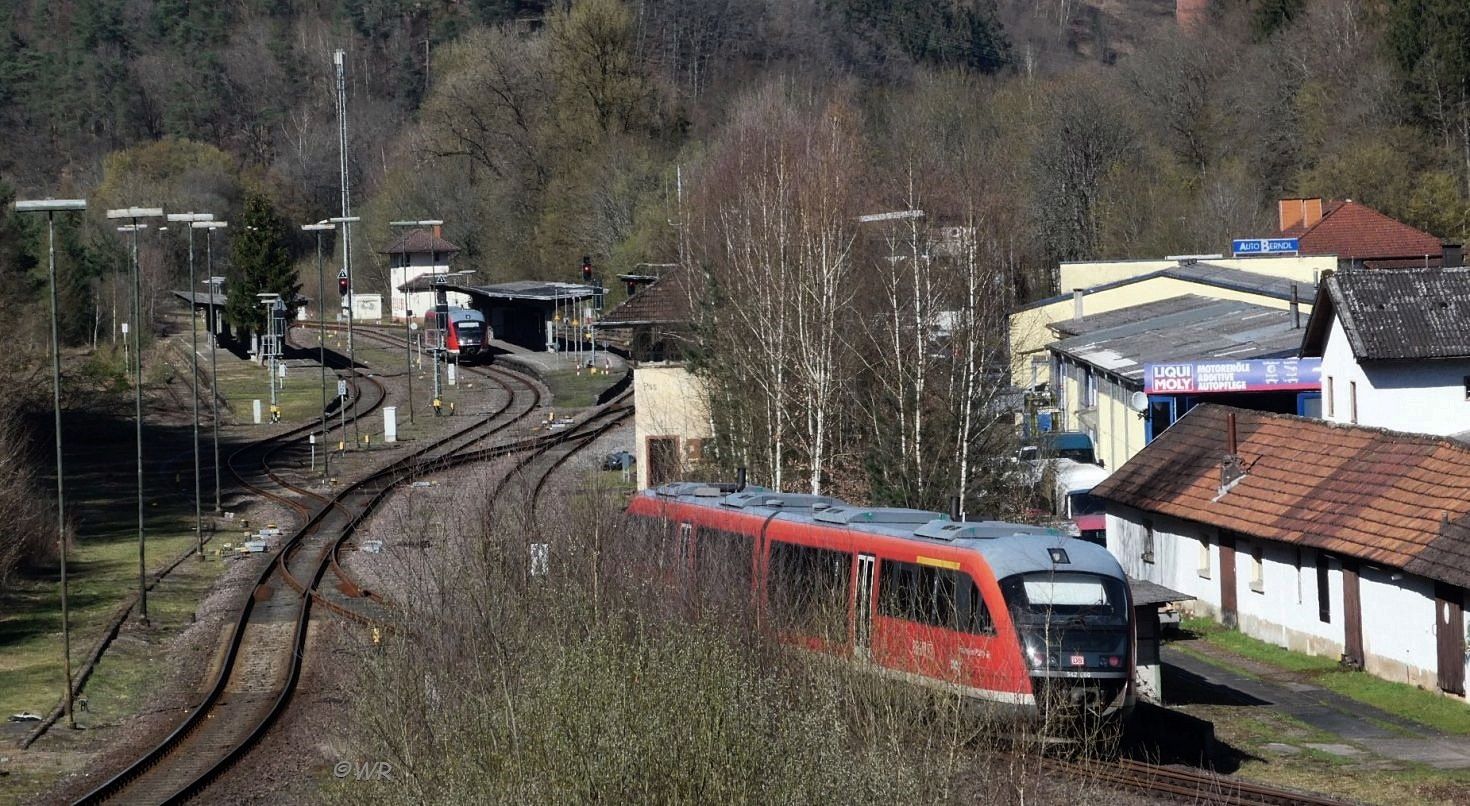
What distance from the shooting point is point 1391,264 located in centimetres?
5884

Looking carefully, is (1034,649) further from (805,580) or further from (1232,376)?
(1232,376)

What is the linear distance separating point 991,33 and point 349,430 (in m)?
93.5

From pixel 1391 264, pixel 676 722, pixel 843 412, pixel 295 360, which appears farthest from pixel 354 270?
pixel 676 722

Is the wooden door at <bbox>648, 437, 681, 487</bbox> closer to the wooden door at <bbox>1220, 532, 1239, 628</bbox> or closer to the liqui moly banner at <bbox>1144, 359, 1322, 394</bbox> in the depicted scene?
the liqui moly banner at <bbox>1144, 359, 1322, 394</bbox>

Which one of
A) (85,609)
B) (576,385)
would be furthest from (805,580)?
(576,385)

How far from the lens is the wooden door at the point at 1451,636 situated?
21.1 metres

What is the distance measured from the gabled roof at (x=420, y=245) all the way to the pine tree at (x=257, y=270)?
51.0 feet

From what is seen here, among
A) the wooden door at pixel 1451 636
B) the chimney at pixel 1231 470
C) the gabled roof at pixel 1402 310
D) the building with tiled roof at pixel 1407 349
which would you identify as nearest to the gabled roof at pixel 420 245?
the gabled roof at pixel 1402 310

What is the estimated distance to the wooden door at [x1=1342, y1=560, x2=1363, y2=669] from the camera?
77.4 ft

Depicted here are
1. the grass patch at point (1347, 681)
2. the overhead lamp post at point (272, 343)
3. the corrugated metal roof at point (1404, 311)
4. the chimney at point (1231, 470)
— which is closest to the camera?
the grass patch at point (1347, 681)

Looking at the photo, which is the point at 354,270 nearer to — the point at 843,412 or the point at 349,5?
the point at 349,5

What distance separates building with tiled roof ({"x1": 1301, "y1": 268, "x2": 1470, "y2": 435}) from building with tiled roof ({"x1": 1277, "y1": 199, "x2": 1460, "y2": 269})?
28420 millimetres

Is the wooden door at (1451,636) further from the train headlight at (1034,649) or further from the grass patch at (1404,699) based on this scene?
the train headlight at (1034,649)

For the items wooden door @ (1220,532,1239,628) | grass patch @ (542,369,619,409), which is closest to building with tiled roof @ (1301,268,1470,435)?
wooden door @ (1220,532,1239,628)
